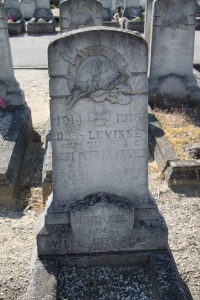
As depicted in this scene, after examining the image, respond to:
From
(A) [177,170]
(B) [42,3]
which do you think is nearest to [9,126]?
(A) [177,170]

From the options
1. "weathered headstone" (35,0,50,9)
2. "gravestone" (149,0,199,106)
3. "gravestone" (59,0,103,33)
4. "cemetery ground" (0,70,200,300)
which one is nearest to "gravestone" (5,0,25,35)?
"weathered headstone" (35,0,50,9)

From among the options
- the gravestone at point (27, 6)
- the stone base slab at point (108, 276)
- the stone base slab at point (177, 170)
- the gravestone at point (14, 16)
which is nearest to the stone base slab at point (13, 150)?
the stone base slab at point (108, 276)

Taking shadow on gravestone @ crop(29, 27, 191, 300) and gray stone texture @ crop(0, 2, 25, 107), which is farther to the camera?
gray stone texture @ crop(0, 2, 25, 107)

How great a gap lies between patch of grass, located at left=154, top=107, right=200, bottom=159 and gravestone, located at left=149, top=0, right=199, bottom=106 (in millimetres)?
484

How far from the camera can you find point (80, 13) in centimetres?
901

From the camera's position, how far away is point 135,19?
1862 centimetres

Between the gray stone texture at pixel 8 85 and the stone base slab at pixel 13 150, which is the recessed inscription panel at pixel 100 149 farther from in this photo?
the gray stone texture at pixel 8 85

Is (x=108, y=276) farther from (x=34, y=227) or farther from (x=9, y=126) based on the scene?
(x=9, y=126)

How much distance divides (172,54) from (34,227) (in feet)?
19.1

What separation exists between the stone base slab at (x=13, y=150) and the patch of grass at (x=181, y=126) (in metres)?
2.77

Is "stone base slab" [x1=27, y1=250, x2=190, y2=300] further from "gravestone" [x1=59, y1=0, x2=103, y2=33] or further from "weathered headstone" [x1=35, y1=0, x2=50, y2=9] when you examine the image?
"weathered headstone" [x1=35, y1=0, x2=50, y2=9]

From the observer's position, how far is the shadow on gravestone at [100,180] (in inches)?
156

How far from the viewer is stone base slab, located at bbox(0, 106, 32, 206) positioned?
6.30m

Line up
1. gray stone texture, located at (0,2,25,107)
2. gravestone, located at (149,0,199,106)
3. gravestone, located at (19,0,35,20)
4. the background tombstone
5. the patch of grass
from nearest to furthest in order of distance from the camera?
the background tombstone
the patch of grass
gray stone texture, located at (0,2,25,107)
gravestone, located at (149,0,199,106)
gravestone, located at (19,0,35,20)
